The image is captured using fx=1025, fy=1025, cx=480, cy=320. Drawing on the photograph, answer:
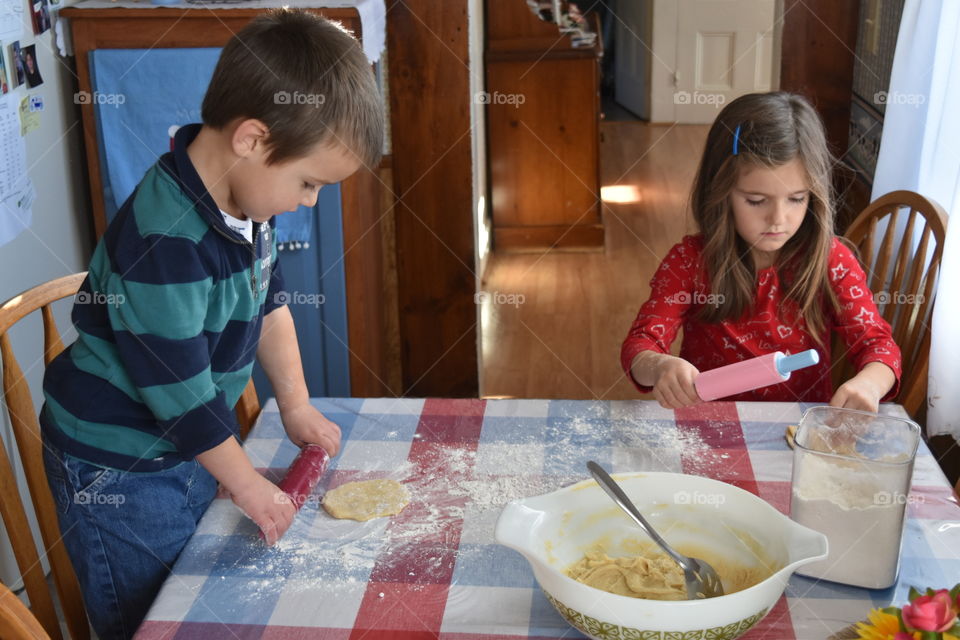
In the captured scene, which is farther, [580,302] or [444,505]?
[580,302]

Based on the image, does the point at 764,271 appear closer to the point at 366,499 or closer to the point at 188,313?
the point at 366,499

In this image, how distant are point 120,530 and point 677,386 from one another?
71 cm

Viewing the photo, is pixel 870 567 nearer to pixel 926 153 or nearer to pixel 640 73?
pixel 926 153

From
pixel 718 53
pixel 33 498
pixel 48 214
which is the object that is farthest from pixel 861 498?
pixel 718 53

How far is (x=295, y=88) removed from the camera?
3.43 feet

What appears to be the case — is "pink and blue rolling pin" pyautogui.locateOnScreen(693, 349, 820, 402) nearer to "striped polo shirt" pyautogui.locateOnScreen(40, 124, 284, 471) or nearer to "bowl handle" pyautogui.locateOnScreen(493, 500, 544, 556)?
"bowl handle" pyautogui.locateOnScreen(493, 500, 544, 556)

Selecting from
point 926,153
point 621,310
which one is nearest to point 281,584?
point 926,153

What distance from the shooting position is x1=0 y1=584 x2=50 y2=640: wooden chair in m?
0.78

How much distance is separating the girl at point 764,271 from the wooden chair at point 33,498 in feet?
2.71

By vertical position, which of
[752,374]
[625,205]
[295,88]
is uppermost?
[295,88]

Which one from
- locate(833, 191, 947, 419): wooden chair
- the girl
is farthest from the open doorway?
locate(833, 191, 947, 419): wooden chair

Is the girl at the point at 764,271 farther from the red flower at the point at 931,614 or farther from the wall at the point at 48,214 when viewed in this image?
the wall at the point at 48,214

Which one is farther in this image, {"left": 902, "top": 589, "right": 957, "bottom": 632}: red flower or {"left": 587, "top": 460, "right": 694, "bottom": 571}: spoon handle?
{"left": 587, "top": 460, "right": 694, "bottom": 571}: spoon handle

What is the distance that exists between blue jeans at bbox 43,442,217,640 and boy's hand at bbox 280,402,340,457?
140mm
